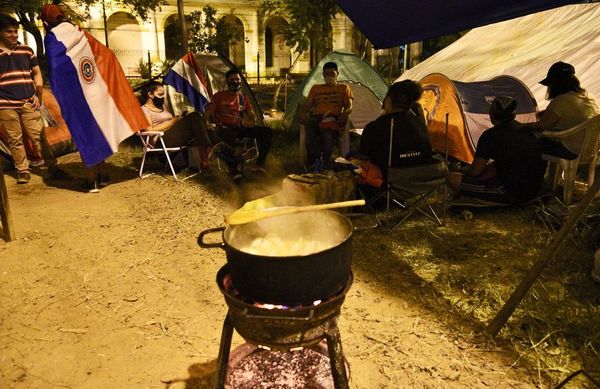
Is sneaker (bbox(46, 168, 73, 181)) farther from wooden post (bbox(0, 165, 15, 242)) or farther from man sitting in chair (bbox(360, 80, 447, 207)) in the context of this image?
man sitting in chair (bbox(360, 80, 447, 207))

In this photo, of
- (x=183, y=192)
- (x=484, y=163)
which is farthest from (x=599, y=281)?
(x=183, y=192)

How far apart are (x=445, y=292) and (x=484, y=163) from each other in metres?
1.81

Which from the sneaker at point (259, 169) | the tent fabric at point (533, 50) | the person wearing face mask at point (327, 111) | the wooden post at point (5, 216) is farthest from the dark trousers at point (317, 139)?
the wooden post at point (5, 216)

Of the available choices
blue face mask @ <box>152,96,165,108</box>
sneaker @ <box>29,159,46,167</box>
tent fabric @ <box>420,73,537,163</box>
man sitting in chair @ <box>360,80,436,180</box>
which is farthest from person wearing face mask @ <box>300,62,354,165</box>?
sneaker @ <box>29,159,46,167</box>

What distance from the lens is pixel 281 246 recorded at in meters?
2.15

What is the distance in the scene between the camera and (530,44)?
857 centimetres

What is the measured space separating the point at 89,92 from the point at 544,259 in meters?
5.43

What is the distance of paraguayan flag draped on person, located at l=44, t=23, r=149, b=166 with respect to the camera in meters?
5.32

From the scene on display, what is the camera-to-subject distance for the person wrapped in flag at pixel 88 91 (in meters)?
5.33

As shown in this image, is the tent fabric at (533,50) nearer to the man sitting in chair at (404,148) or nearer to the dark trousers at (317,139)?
the dark trousers at (317,139)

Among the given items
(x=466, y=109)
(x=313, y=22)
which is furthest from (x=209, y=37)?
(x=466, y=109)

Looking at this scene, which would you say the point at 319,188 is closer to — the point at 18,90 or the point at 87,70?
the point at 87,70

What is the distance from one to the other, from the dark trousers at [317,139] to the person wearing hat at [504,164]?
2159mm

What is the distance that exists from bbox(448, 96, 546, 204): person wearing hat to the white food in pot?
10.3ft
